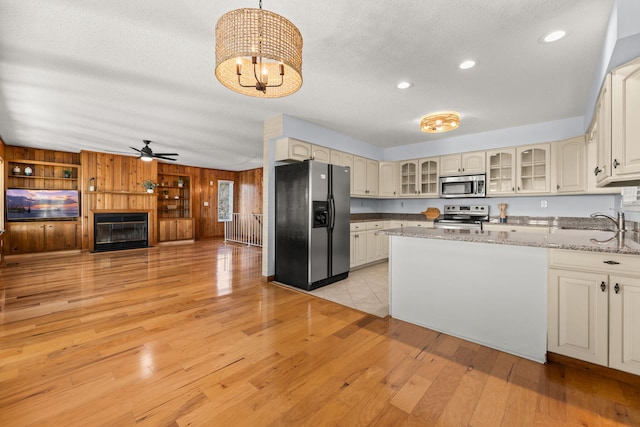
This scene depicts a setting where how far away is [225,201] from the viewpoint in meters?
10.6

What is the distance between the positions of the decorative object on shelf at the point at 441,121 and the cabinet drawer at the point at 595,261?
2.23 m

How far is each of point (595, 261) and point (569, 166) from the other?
3.13 metres

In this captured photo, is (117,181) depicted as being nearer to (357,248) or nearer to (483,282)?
(357,248)

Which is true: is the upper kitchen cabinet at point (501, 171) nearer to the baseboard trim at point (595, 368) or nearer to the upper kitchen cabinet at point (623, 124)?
the upper kitchen cabinet at point (623, 124)

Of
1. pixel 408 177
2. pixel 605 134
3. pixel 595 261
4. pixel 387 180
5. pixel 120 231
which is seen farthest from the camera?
pixel 120 231

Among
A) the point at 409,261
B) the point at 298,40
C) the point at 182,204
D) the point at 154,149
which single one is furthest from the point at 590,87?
the point at 182,204

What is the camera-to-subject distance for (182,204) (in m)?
9.60

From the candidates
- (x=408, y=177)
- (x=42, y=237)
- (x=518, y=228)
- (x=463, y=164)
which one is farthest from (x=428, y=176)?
(x=42, y=237)

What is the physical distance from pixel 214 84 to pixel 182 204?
7498mm

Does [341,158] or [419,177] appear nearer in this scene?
[341,158]

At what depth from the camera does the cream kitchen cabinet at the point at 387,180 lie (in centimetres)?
602

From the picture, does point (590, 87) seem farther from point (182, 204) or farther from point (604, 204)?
point (182, 204)

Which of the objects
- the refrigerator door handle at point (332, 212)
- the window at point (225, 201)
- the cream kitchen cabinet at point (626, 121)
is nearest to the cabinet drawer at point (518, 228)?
the cream kitchen cabinet at point (626, 121)

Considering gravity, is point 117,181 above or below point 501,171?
above
